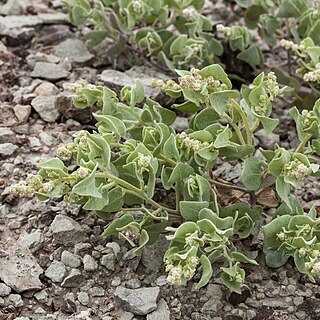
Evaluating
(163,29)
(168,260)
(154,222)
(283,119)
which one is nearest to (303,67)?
(283,119)

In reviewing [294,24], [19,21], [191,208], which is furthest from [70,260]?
[294,24]

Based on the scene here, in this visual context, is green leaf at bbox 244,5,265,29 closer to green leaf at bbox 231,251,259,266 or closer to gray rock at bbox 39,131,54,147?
gray rock at bbox 39,131,54,147

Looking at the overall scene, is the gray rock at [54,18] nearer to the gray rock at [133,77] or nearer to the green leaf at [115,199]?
the gray rock at [133,77]

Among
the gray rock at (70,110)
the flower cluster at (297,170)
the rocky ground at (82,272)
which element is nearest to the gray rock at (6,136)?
the rocky ground at (82,272)

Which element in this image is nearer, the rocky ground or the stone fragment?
the rocky ground

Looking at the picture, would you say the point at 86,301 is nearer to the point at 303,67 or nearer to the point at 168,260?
the point at 168,260

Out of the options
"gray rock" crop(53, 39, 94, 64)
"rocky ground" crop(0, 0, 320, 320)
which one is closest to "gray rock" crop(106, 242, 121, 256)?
"rocky ground" crop(0, 0, 320, 320)
